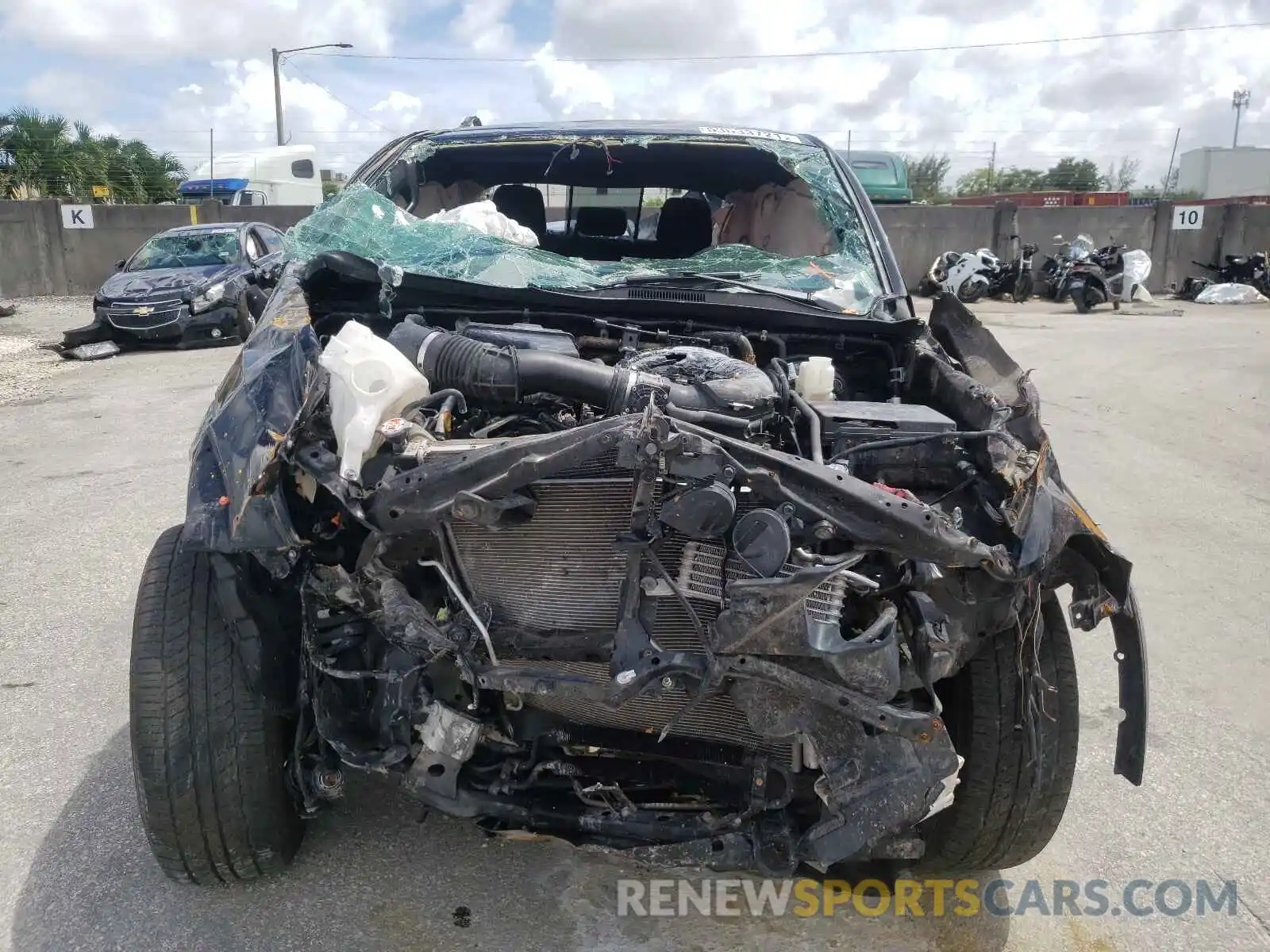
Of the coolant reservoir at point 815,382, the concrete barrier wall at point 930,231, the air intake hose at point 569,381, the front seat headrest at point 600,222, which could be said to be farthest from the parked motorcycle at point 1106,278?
the air intake hose at point 569,381

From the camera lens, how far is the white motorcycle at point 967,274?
57.1 feet

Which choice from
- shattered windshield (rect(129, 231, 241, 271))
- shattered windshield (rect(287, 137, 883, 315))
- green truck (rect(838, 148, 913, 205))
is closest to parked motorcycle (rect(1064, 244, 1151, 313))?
green truck (rect(838, 148, 913, 205))

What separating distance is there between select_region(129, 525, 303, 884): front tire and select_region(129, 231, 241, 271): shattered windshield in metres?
10.4

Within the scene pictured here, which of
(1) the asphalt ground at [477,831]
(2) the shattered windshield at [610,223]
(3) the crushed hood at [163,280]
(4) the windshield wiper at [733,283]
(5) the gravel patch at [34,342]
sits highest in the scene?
(2) the shattered windshield at [610,223]

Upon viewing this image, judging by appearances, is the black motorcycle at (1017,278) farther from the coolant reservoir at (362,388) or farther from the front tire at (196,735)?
the front tire at (196,735)

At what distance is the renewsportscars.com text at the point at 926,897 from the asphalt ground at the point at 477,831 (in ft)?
0.07

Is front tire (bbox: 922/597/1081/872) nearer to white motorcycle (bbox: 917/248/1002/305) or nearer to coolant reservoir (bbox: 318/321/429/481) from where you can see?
coolant reservoir (bbox: 318/321/429/481)

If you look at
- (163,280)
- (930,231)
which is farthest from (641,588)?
(930,231)

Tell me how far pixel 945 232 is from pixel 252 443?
62.0 feet

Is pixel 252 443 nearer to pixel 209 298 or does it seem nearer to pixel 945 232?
pixel 209 298

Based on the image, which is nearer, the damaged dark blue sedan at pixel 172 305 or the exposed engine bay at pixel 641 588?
→ the exposed engine bay at pixel 641 588

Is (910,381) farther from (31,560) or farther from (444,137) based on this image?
(31,560)

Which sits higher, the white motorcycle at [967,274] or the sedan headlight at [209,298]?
the white motorcycle at [967,274]

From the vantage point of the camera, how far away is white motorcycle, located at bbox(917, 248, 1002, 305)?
17406 mm
